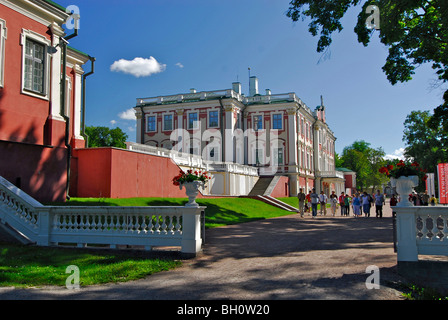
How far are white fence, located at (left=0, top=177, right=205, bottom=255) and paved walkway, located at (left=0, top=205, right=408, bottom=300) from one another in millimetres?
827

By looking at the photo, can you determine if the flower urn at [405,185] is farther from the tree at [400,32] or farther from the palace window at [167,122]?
the palace window at [167,122]

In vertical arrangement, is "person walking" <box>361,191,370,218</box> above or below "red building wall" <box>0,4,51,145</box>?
below

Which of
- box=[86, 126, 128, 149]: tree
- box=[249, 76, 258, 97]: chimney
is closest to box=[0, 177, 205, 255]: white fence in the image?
box=[249, 76, 258, 97]: chimney

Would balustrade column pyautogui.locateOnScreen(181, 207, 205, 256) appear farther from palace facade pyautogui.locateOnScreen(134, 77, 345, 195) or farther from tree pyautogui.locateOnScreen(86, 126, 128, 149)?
tree pyautogui.locateOnScreen(86, 126, 128, 149)

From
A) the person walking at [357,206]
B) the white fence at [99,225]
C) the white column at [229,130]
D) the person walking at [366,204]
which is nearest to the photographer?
the white fence at [99,225]

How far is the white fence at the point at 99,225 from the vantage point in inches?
330

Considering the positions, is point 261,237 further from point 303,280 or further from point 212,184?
point 212,184

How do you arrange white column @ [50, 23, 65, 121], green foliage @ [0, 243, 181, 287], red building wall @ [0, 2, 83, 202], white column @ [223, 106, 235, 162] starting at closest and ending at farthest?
green foliage @ [0, 243, 181, 287]
red building wall @ [0, 2, 83, 202]
white column @ [50, 23, 65, 121]
white column @ [223, 106, 235, 162]

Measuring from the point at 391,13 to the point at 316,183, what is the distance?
39370 millimetres

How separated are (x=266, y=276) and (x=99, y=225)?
4.84 metres

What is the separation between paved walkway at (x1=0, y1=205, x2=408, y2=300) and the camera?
5355 mm

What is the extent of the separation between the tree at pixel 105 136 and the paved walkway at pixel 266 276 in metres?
57.9

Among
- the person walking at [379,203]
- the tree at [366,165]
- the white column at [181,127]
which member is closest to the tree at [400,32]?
the person walking at [379,203]
